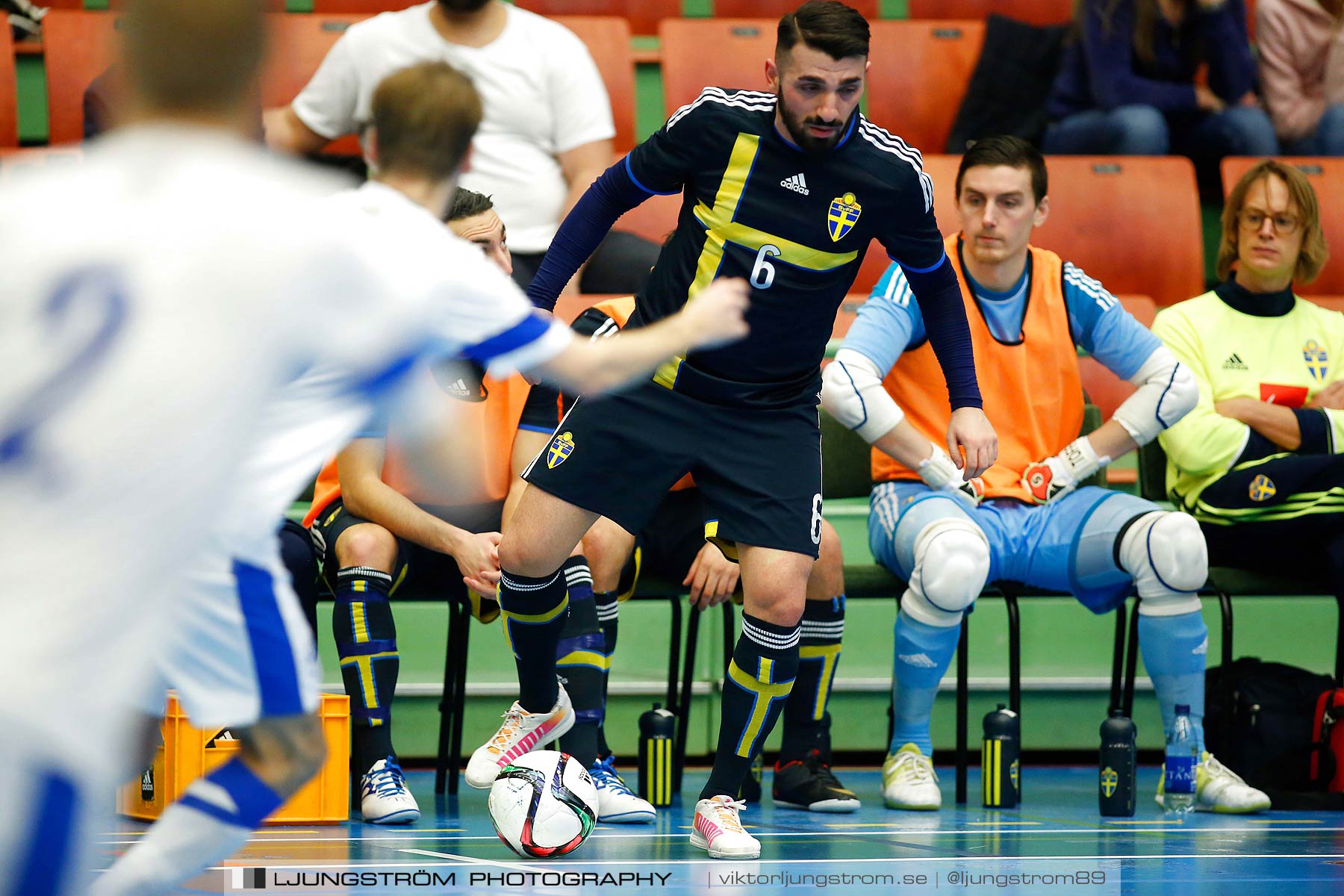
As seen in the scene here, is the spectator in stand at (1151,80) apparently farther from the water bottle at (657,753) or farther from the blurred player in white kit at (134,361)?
the blurred player in white kit at (134,361)

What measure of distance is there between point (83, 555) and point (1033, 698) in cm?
423

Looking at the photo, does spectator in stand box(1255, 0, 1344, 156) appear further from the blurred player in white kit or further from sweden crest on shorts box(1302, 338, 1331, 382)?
the blurred player in white kit

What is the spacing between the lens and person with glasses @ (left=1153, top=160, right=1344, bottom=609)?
5.12 m

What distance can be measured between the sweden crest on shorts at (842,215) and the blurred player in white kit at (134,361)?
2.14 meters

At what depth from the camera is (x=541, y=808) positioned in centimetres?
364

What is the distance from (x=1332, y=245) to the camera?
6.69 m

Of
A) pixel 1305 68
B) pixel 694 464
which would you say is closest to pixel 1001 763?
pixel 694 464

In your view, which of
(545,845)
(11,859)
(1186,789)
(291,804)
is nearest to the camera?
(11,859)

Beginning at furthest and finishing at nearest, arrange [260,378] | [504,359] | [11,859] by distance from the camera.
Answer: [504,359]
[260,378]
[11,859]

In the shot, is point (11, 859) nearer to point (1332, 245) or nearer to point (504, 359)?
point (504, 359)

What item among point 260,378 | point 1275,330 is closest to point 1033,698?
point 1275,330

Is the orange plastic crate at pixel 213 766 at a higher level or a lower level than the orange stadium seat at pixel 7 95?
lower

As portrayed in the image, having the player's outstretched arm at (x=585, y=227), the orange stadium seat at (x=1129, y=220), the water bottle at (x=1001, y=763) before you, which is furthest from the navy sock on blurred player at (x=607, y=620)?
the orange stadium seat at (x=1129, y=220)

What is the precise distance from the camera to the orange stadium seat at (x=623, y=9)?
7.39 meters
